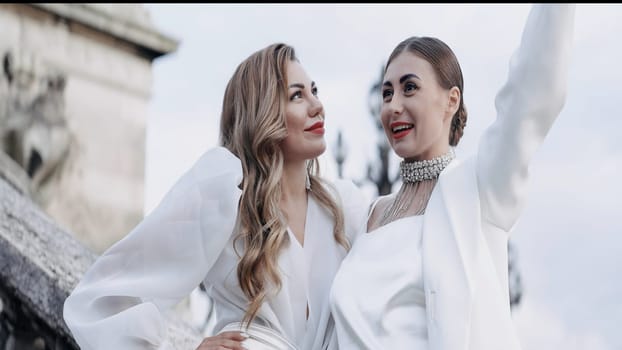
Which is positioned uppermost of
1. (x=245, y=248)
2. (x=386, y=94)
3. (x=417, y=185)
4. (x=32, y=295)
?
(x=386, y=94)

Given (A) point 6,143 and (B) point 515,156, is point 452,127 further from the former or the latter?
(A) point 6,143

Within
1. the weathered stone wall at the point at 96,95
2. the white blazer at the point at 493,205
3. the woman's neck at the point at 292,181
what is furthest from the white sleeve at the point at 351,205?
the weathered stone wall at the point at 96,95

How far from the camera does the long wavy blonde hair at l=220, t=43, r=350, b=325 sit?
4285 mm

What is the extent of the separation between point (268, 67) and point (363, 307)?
1.33m

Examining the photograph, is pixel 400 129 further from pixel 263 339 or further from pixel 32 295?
pixel 32 295

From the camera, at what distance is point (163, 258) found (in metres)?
4.39

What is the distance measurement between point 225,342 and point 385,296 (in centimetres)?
78

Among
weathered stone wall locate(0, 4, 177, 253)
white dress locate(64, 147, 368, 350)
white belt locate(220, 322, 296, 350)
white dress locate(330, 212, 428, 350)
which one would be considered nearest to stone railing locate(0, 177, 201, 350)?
white dress locate(64, 147, 368, 350)

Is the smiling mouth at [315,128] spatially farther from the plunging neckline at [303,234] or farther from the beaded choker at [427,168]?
the beaded choker at [427,168]

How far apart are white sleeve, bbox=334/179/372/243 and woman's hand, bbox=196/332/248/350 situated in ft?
2.28

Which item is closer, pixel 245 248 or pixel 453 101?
pixel 453 101

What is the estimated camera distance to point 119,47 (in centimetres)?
1077

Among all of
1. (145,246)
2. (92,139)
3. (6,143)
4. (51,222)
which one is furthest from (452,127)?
(92,139)

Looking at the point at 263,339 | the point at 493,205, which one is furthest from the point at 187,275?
the point at 493,205
